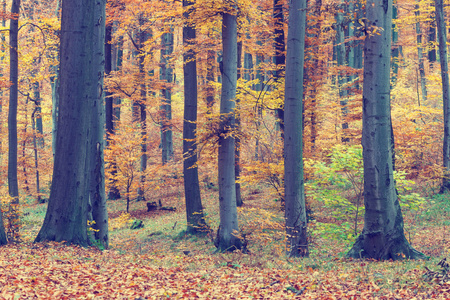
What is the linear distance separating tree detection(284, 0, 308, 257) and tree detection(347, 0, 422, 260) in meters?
1.58

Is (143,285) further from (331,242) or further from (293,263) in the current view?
(331,242)

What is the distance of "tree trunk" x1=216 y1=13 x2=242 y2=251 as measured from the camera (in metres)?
9.47

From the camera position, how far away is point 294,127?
26.9 ft

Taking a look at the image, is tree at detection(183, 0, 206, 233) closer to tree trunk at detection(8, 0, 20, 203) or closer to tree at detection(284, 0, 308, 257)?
tree at detection(284, 0, 308, 257)

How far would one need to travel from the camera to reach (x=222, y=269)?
21.3 ft

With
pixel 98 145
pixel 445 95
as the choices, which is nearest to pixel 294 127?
pixel 98 145

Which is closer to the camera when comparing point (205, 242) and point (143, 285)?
point (143, 285)

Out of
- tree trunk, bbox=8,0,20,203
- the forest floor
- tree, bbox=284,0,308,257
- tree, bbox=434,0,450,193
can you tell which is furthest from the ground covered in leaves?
tree, bbox=434,0,450,193

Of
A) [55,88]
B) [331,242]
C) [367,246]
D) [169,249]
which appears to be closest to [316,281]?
[367,246]

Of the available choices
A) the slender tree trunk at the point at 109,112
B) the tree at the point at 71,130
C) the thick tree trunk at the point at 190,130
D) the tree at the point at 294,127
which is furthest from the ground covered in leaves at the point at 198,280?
the slender tree trunk at the point at 109,112

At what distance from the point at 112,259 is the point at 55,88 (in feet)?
59.7

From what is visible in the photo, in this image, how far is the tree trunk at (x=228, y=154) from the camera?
9.47 meters

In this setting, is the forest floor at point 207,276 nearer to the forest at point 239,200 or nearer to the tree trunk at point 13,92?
the forest at point 239,200

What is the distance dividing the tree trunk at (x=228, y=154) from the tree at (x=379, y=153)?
3516 millimetres
